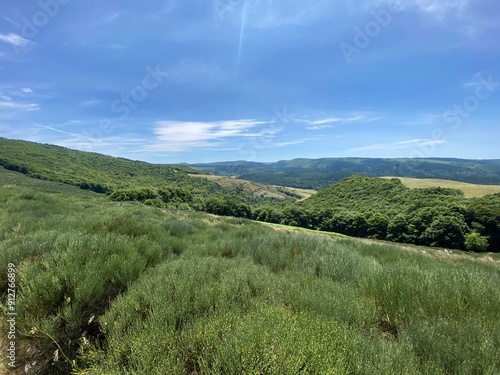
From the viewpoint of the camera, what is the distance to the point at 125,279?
12.8 feet

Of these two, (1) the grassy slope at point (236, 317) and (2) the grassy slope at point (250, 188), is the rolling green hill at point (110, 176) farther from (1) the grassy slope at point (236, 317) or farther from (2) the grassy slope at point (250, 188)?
(1) the grassy slope at point (236, 317)

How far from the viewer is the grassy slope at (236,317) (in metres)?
2.00

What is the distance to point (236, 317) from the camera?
254 centimetres

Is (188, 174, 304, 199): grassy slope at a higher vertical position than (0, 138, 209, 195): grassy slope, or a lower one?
lower

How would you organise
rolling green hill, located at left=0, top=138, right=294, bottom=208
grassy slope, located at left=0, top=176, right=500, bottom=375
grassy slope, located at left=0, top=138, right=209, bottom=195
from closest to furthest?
grassy slope, located at left=0, top=176, right=500, bottom=375 → rolling green hill, located at left=0, top=138, right=294, bottom=208 → grassy slope, located at left=0, top=138, right=209, bottom=195

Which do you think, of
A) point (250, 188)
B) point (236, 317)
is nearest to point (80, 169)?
point (250, 188)

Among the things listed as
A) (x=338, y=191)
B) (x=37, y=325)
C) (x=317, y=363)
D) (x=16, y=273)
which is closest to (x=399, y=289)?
(x=317, y=363)

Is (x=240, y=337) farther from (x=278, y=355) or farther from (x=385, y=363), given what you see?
(x=385, y=363)

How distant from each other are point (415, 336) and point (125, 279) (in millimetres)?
3822

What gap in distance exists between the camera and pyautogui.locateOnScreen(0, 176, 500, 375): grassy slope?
2.00 metres

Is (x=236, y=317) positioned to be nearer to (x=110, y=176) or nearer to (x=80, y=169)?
(x=110, y=176)

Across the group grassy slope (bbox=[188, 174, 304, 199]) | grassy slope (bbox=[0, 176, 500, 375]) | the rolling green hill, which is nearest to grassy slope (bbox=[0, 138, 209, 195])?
the rolling green hill

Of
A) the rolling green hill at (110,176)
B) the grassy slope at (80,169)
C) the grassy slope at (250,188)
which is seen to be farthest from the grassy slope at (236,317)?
the grassy slope at (250,188)

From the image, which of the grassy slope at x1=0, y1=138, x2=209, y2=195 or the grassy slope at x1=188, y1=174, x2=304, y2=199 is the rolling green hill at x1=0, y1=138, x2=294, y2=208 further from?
the grassy slope at x1=188, y1=174, x2=304, y2=199
